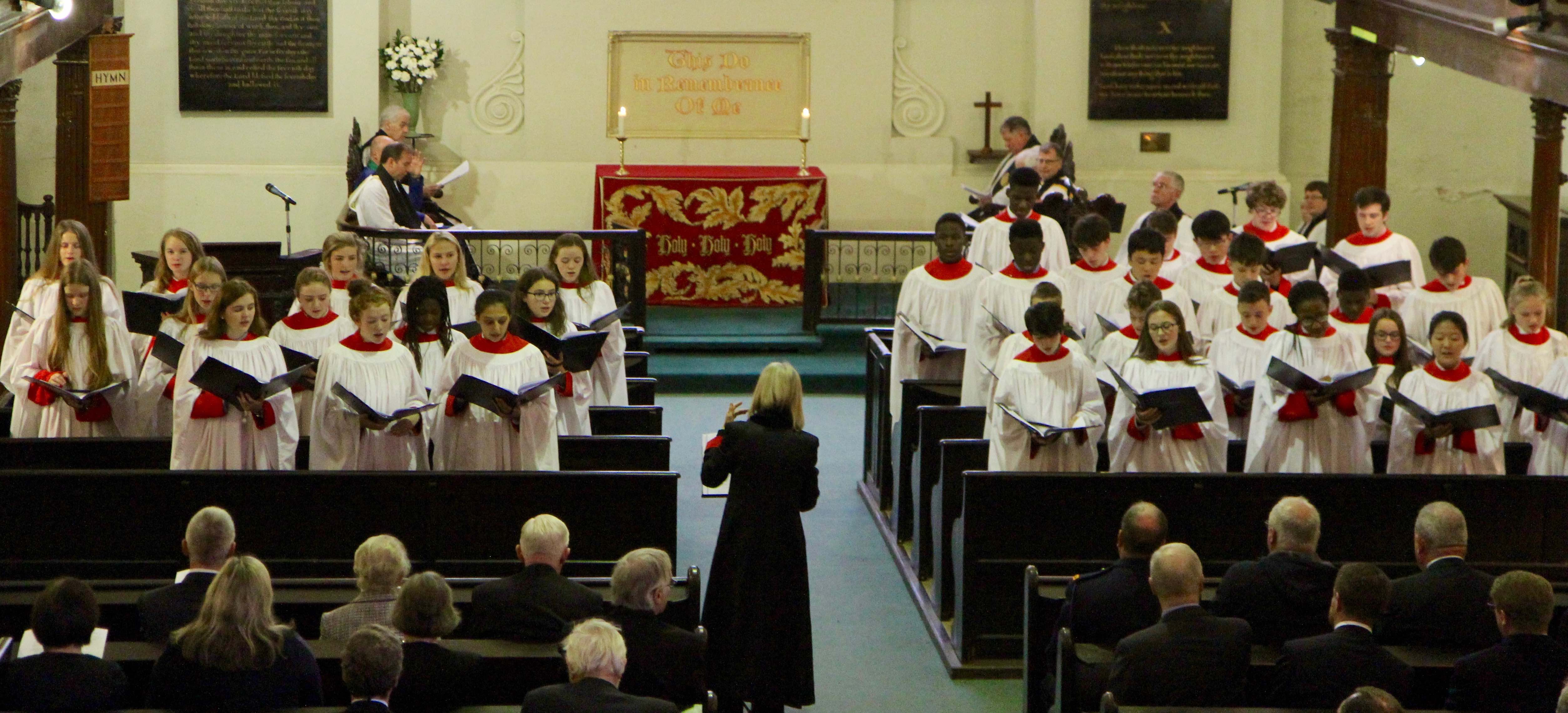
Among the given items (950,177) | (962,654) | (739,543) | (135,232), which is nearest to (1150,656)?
(739,543)

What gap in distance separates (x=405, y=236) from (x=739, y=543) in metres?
6.73

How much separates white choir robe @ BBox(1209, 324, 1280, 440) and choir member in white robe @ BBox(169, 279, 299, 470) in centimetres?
418

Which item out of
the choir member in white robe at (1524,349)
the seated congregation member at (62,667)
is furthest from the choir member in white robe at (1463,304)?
the seated congregation member at (62,667)

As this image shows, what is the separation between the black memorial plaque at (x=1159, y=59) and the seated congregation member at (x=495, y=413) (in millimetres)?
9118

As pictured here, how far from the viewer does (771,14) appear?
1586cm

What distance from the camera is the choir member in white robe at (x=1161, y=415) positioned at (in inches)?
297

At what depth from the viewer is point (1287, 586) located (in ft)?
19.0

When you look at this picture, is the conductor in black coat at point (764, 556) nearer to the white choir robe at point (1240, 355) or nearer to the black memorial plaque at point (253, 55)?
the white choir robe at point (1240, 355)

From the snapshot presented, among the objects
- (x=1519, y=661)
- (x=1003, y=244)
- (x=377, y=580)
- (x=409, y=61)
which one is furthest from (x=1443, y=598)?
(x=409, y=61)

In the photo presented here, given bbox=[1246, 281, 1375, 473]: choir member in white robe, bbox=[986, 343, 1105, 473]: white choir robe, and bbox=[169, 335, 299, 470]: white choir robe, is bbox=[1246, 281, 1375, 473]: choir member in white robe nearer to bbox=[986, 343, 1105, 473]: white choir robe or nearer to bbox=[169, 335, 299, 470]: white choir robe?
bbox=[986, 343, 1105, 473]: white choir robe

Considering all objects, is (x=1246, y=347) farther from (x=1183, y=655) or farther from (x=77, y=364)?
(x=77, y=364)

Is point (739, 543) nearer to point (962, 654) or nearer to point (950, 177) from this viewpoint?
point (962, 654)

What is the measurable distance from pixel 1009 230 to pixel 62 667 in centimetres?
712

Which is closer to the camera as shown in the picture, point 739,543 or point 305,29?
point 739,543
